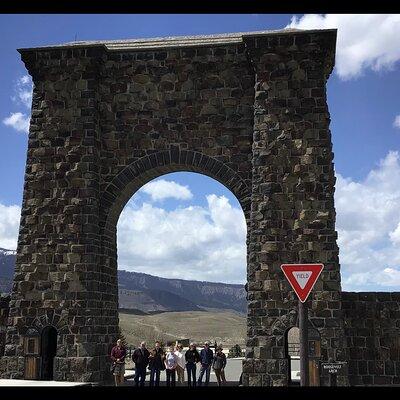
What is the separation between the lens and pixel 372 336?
14258 mm

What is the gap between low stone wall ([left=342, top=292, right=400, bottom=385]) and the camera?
46.1 ft

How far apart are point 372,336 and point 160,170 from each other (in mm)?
7560

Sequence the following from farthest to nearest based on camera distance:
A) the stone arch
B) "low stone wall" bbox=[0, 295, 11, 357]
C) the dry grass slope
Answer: the dry grass slope → "low stone wall" bbox=[0, 295, 11, 357] → the stone arch

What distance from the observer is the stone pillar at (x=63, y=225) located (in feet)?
48.3

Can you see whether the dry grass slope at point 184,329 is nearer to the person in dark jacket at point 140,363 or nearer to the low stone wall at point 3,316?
the low stone wall at point 3,316

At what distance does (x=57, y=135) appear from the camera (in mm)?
15992

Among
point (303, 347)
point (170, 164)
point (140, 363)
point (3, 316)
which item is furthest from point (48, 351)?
point (303, 347)

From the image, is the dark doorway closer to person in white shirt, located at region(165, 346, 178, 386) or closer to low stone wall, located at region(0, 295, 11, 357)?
low stone wall, located at region(0, 295, 11, 357)

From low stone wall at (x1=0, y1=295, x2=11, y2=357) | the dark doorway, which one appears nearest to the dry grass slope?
low stone wall at (x1=0, y1=295, x2=11, y2=357)

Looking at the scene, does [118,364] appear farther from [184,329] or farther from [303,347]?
[184,329]

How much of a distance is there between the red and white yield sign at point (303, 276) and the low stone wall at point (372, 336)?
9.24 metres

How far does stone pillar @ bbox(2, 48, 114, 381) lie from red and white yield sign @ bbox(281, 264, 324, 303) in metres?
10.0
